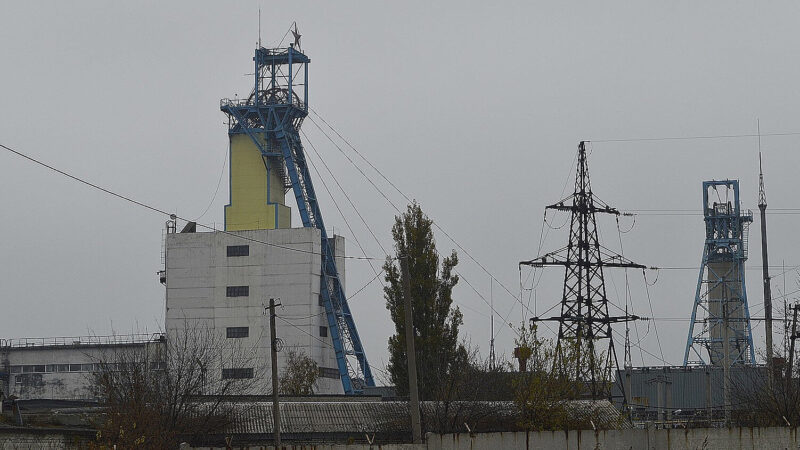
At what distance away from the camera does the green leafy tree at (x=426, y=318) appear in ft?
165

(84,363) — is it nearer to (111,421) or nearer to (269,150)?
(269,150)

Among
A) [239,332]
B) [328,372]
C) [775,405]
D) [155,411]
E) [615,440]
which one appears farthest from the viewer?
[328,372]

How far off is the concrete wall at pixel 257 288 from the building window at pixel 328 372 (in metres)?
0.15

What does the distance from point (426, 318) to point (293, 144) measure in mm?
34183

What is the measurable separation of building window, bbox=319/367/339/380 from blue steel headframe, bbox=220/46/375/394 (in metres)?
1.28

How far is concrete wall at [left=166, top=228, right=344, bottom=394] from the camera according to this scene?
8025 centimetres

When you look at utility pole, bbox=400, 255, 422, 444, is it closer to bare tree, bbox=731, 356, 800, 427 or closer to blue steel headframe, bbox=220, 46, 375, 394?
bare tree, bbox=731, 356, 800, 427

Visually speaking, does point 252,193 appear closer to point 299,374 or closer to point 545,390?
point 299,374

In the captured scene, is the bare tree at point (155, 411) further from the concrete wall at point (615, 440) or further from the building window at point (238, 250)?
the building window at point (238, 250)

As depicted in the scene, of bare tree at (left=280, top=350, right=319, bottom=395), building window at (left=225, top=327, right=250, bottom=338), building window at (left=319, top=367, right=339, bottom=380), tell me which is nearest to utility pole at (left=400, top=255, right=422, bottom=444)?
bare tree at (left=280, top=350, right=319, bottom=395)

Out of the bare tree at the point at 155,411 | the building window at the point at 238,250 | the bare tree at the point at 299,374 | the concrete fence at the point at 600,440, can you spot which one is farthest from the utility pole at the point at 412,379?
the building window at the point at 238,250

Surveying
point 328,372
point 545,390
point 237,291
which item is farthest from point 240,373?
point 545,390

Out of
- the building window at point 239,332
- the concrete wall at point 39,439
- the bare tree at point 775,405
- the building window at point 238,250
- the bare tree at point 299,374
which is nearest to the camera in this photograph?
the concrete wall at point 39,439

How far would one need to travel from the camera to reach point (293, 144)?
273ft
